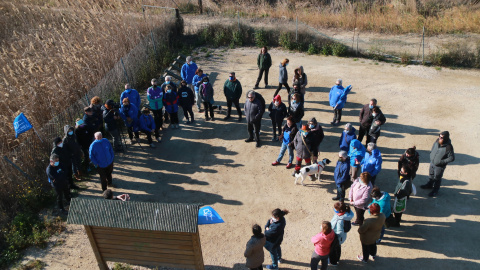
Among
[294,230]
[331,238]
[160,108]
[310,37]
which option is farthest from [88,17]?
[331,238]

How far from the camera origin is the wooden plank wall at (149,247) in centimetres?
625

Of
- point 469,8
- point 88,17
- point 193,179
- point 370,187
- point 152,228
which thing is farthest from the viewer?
point 469,8

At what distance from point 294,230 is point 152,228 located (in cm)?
327

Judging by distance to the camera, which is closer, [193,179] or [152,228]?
[152,228]

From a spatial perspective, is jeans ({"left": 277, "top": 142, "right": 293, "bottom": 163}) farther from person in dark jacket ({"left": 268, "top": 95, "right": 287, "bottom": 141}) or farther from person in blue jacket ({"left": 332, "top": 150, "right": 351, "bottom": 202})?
person in blue jacket ({"left": 332, "top": 150, "right": 351, "bottom": 202})

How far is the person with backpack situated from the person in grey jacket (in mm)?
2909

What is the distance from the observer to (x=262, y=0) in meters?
23.1

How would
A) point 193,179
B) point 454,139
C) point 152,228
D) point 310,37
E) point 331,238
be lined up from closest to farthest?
1. point 152,228
2. point 331,238
3. point 193,179
4. point 454,139
5. point 310,37

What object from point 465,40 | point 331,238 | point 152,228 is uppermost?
point 465,40

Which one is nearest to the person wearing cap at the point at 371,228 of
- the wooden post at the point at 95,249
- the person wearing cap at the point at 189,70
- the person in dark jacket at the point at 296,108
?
the person in dark jacket at the point at 296,108

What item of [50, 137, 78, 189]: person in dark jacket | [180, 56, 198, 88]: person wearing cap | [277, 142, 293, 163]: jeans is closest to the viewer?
[50, 137, 78, 189]: person in dark jacket

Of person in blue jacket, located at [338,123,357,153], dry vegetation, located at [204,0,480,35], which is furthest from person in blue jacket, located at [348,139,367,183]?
dry vegetation, located at [204,0,480,35]

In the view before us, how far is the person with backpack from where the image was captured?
6.68 metres

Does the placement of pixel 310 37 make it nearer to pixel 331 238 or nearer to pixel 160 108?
pixel 160 108
